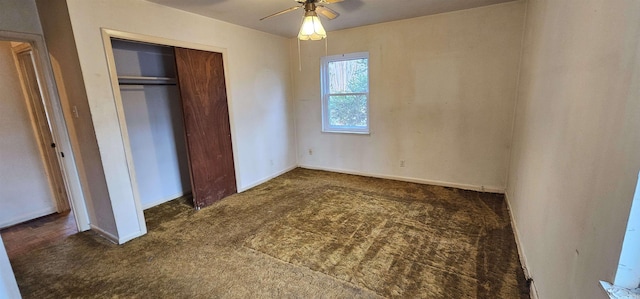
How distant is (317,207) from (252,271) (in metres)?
1.31

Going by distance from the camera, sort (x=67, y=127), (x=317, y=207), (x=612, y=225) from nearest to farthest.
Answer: (x=612, y=225), (x=67, y=127), (x=317, y=207)

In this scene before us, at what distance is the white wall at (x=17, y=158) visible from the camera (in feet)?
9.83

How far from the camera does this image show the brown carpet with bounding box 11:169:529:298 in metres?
1.93

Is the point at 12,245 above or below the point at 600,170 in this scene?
below

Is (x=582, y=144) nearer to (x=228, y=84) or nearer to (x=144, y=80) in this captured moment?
(x=228, y=84)

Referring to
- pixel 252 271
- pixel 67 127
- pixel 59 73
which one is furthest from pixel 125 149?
pixel 252 271

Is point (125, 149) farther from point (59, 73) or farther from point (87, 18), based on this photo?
point (87, 18)

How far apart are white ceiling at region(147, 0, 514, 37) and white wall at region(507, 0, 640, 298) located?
1298 millimetres

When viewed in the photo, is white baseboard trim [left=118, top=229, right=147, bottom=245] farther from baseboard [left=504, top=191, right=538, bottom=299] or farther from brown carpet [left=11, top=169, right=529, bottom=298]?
baseboard [left=504, top=191, right=538, bottom=299]

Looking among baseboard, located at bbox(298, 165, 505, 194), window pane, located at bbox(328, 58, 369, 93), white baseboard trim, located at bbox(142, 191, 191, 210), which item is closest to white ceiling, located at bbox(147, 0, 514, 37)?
window pane, located at bbox(328, 58, 369, 93)

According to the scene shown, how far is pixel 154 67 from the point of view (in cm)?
345

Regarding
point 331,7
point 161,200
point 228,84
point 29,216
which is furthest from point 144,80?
point 331,7

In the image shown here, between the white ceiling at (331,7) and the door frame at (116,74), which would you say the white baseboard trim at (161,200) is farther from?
the white ceiling at (331,7)

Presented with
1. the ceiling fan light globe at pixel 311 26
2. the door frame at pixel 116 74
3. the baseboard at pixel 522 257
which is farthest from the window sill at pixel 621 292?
the door frame at pixel 116 74
